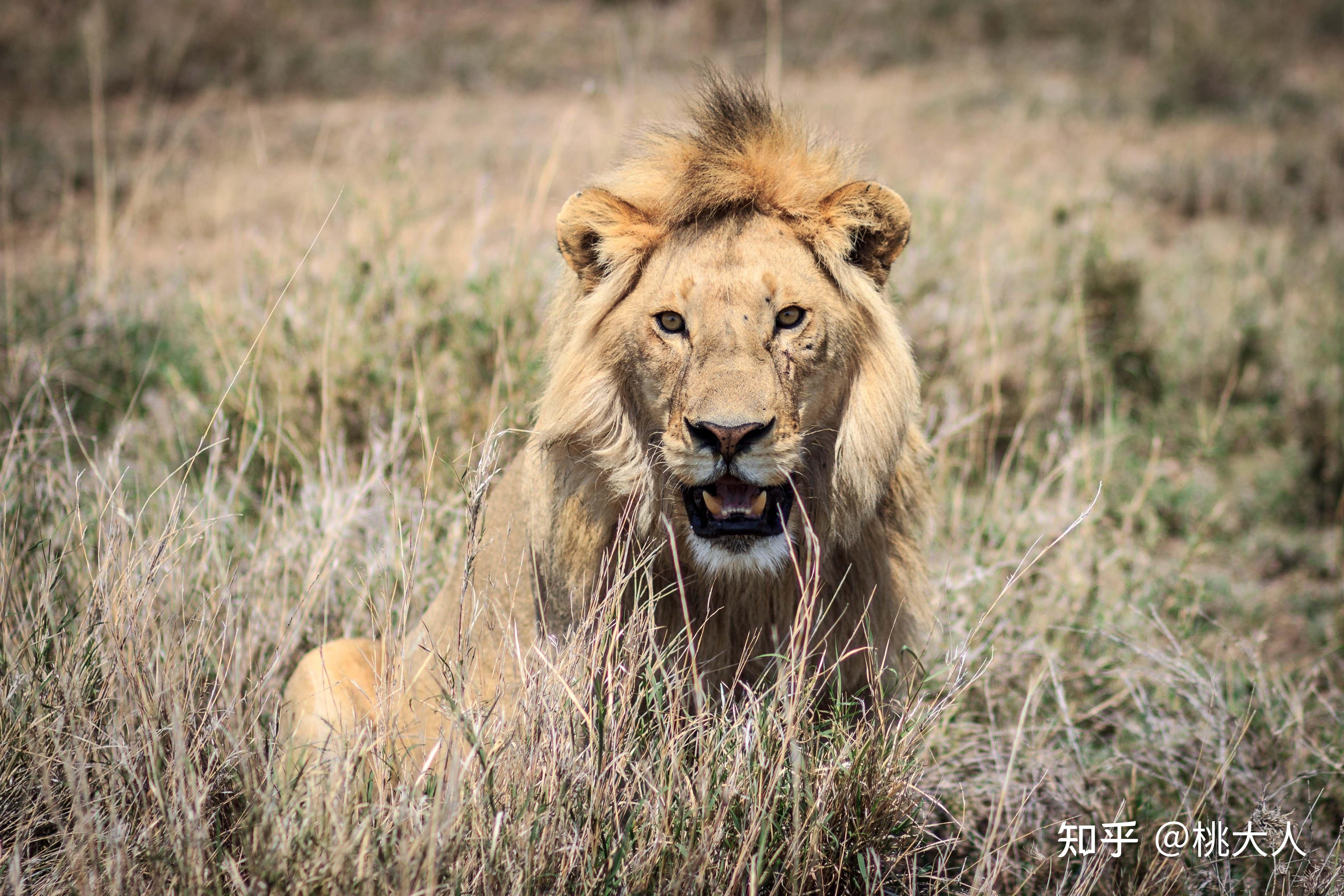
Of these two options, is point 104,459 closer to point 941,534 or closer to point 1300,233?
point 941,534

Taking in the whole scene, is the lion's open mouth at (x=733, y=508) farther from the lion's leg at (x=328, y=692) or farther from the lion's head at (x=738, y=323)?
the lion's leg at (x=328, y=692)

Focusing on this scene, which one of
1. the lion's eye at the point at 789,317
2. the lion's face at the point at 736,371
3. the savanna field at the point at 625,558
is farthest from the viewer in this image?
the lion's eye at the point at 789,317

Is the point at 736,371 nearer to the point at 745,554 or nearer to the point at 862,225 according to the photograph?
the point at 745,554

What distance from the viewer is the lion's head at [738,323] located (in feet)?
7.66

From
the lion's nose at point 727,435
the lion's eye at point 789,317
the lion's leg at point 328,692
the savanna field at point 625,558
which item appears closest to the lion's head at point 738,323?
the lion's eye at point 789,317

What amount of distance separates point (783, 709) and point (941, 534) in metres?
1.96

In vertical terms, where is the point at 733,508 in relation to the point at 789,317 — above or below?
below

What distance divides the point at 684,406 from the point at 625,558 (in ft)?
1.34

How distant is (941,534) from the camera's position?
399cm

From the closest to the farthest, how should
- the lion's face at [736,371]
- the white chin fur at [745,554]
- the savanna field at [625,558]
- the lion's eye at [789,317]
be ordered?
the savanna field at [625,558] < the lion's face at [736,371] < the white chin fur at [745,554] < the lion's eye at [789,317]

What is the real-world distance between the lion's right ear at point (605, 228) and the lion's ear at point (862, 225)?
17.3 inches

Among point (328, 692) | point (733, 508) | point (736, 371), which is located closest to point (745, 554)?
point (733, 508)

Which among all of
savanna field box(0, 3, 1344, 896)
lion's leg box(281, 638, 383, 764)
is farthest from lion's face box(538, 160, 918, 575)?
lion's leg box(281, 638, 383, 764)

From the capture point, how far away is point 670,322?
7.89 feet
